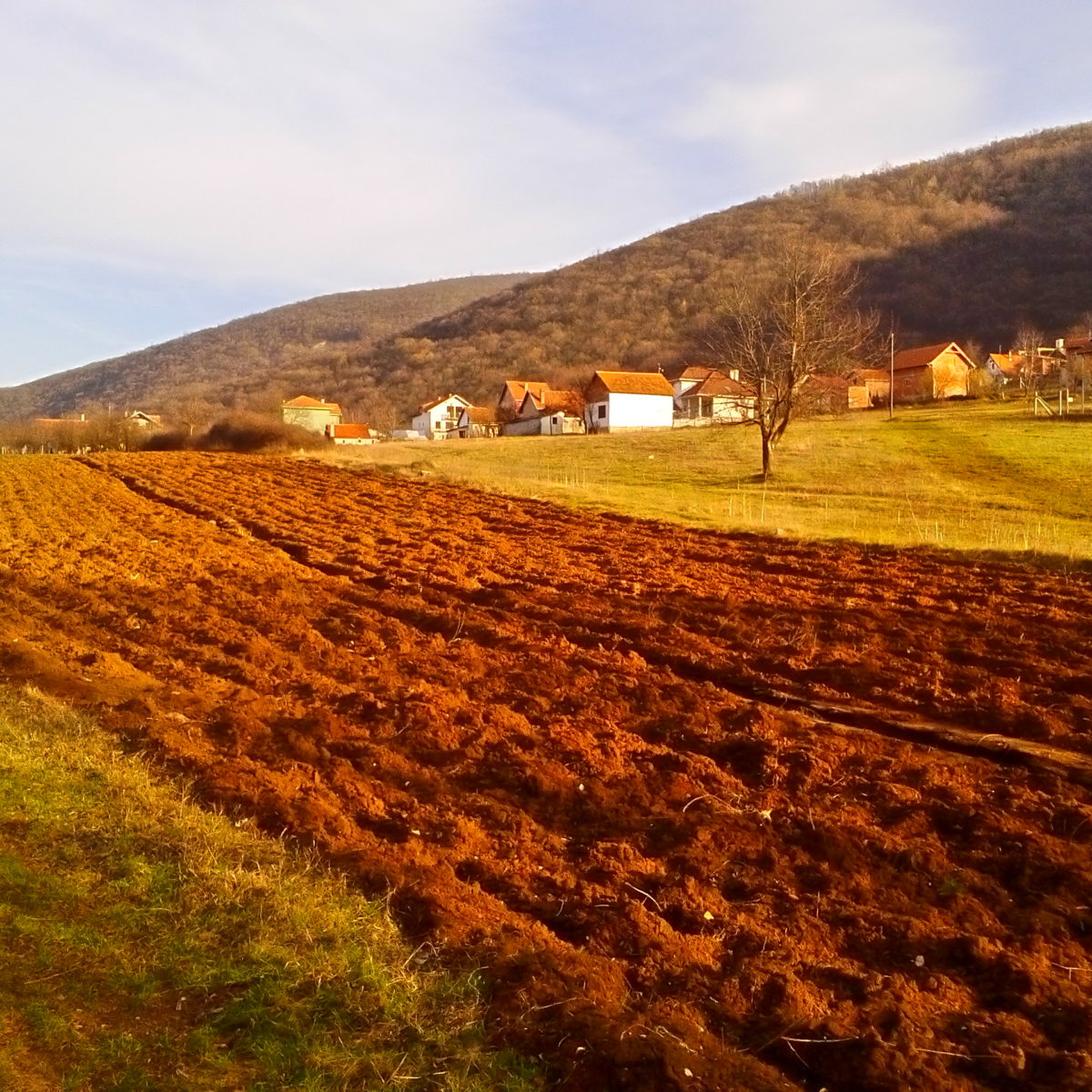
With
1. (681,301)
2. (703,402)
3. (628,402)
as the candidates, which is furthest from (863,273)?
(628,402)

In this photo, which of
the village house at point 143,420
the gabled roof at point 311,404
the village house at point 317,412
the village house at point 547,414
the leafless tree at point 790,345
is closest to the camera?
the leafless tree at point 790,345

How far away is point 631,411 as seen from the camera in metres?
67.3

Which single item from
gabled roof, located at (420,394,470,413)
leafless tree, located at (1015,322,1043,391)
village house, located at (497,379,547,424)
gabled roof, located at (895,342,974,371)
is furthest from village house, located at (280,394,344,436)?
leafless tree, located at (1015,322,1043,391)

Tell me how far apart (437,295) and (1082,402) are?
141844mm

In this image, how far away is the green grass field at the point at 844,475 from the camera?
19859mm

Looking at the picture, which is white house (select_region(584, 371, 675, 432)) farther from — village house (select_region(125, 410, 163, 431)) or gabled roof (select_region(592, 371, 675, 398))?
village house (select_region(125, 410, 163, 431))

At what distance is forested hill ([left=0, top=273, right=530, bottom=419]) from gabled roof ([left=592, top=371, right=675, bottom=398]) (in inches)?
1485

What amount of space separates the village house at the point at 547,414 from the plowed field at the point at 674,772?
58.7 meters

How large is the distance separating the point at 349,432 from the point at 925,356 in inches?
1943

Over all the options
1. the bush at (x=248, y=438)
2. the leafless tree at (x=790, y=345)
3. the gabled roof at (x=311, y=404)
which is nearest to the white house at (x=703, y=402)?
the bush at (x=248, y=438)

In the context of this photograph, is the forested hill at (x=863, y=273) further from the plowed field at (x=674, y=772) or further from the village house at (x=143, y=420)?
the plowed field at (x=674, y=772)

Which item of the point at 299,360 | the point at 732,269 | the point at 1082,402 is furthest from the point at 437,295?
the point at 1082,402

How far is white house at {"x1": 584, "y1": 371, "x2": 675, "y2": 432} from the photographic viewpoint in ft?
219

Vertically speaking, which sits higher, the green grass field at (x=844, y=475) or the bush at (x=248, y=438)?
the bush at (x=248, y=438)
